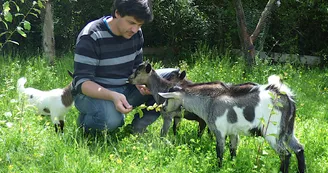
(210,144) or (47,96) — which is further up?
(47,96)

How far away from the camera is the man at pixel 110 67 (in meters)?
3.72

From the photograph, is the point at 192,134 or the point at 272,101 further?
the point at 192,134

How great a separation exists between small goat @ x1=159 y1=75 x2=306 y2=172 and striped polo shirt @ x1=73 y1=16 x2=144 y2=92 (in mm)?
683

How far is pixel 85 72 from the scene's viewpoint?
385 cm

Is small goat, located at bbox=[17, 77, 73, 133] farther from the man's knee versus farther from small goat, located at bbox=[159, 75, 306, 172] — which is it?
small goat, located at bbox=[159, 75, 306, 172]

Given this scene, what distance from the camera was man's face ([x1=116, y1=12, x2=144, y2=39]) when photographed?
371cm

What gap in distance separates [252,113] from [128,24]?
1.32 meters

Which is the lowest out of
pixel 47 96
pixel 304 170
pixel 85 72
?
pixel 304 170

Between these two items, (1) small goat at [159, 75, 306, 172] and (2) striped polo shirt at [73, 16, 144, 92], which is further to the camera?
(2) striped polo shirt at [73, 16, 144, 92]

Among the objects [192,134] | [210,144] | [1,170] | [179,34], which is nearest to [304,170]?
[210,144]

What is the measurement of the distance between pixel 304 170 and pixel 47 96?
8.81 feet

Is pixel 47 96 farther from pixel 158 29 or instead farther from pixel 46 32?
pixel 158 29

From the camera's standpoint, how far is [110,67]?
411 cm

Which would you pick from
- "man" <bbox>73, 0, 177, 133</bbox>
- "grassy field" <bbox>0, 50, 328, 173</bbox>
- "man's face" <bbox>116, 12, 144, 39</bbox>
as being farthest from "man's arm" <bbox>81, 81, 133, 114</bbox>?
"man's face" <bbox>116, 12, 144, 39</bbox>
